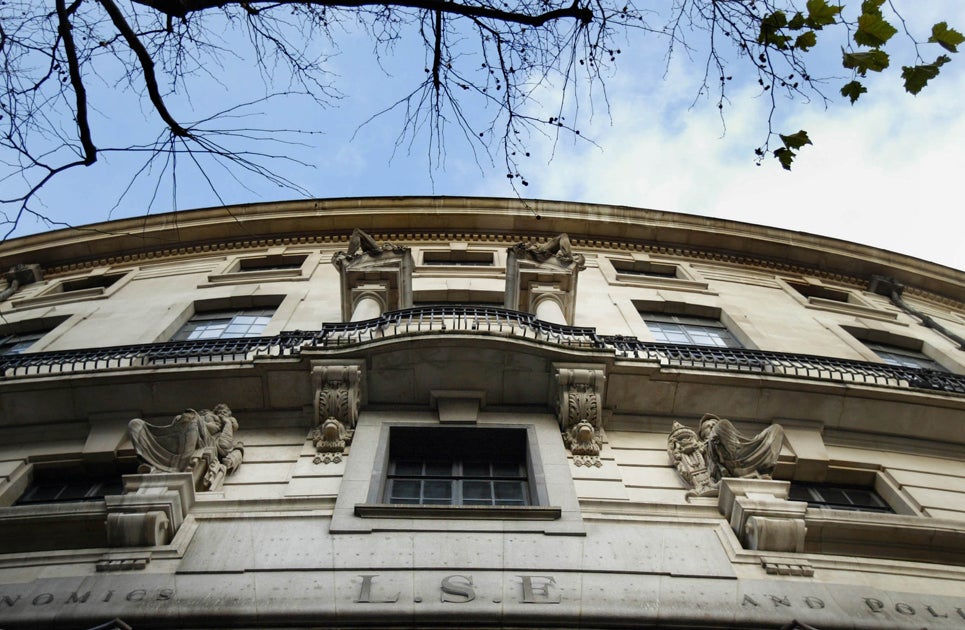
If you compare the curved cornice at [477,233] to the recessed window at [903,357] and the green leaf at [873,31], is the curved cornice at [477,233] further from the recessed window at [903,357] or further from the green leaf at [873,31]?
the green leaf at [873,31]

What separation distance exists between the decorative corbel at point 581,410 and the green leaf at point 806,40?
19.8 ft

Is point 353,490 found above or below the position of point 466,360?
below

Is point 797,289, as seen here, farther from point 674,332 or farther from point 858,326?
point 674,332

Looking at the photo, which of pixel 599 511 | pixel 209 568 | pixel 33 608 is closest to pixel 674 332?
pixel 599 511

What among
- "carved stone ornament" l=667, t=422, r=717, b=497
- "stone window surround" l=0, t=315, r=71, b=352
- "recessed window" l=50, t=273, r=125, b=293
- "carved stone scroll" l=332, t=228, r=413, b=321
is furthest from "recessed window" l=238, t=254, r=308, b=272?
"carved stone ornament" l=667, t=422, r=717, b=497

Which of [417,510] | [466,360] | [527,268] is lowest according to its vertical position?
[417,510]

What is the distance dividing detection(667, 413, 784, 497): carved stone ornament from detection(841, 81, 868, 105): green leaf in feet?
16.0

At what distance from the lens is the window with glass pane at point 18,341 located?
18.4 metres

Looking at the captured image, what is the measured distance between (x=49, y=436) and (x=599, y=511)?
9.23 m

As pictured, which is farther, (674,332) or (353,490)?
(674,332)

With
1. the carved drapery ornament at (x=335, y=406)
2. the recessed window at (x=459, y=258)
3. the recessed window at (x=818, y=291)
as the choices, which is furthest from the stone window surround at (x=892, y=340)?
the carved drapery ornament at (x=335, y=406)

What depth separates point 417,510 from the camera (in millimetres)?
9297

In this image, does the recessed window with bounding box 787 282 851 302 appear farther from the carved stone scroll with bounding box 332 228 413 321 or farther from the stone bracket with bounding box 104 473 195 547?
the stone bracket with bounding box 104 473 195 547

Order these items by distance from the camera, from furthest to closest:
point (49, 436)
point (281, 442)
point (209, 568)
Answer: point (49, 436), point (281, 442), point (209, 568)
